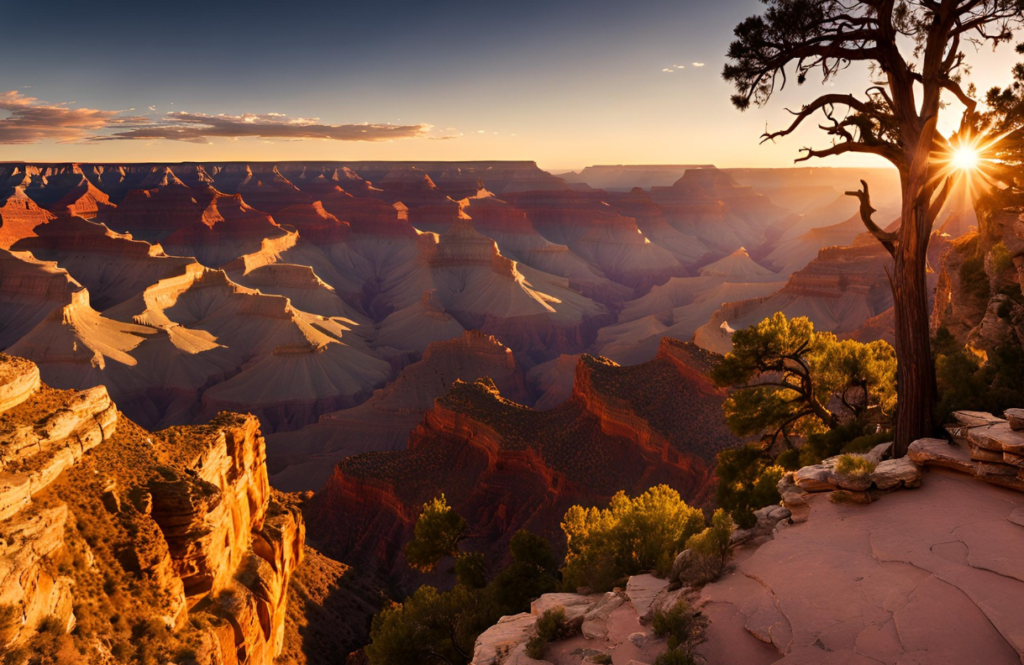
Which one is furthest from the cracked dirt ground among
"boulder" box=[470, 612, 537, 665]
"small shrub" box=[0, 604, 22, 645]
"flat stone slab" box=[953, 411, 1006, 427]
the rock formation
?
the rock formation

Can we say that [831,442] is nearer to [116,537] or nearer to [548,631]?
[548,631]

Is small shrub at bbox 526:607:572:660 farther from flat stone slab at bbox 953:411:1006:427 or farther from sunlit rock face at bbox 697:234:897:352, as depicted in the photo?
sunlit rock face at bbox 697:234:897:352

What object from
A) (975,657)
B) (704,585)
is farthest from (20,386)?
(975,657)

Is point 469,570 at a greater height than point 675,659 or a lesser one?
lesser

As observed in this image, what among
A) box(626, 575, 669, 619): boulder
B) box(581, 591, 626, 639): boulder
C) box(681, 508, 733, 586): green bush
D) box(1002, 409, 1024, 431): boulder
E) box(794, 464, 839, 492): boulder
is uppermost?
box(1002, 409, 1024, 431): boulder

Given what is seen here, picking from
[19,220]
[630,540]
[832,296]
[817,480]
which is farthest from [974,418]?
[19,220]
